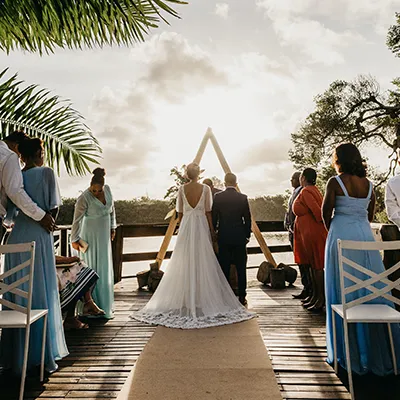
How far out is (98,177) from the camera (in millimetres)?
4941

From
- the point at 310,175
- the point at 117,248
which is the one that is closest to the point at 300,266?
the point at 310,175

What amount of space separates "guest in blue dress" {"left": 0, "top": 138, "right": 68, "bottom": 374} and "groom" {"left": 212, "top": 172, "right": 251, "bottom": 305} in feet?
8.52

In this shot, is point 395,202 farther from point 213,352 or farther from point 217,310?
point 217,310

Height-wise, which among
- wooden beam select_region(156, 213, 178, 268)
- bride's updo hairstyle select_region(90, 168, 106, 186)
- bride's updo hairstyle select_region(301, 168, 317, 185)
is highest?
bride's updo hairstyle select_region(90, 168, 106, 186)

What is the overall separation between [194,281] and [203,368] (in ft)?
5.95

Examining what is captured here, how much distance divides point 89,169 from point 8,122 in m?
0.90

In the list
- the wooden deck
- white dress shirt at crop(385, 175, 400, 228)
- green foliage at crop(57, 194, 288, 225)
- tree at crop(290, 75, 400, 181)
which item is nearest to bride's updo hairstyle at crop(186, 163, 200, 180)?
the wooden deck

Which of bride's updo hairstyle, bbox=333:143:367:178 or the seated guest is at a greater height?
bride's updo hairstyle, bbox=333:143:367:178

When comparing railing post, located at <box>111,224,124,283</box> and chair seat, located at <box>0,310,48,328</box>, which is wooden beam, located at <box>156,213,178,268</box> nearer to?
railing post, located at <box>111,224,124,283</box>

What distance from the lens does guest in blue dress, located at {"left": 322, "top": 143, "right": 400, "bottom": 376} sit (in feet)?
10.2

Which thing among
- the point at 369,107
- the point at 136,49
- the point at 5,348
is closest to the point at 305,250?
the point at 136,49

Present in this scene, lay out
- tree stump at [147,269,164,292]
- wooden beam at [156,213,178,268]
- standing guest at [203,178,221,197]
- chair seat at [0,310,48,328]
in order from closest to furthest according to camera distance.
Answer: chair seat at [0,310,48,328] → standing guest at [203,178,221,197] → tree stump at [147,269,164,292] → wooden beam at [156,213,178,268]

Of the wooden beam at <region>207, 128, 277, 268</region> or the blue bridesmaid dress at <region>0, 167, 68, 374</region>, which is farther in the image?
the wooden beam at <region>207, 128, 277, 268</region>

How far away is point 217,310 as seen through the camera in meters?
4.91
